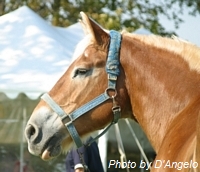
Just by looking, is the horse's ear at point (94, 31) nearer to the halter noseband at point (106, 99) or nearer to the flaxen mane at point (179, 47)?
the halter noseband at point (106, 99)

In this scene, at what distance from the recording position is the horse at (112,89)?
346 cm

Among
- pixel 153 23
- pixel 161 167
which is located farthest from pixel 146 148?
pixel 161 167

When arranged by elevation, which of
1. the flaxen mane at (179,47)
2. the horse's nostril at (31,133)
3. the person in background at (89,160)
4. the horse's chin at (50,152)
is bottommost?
the person in background at (89,160)

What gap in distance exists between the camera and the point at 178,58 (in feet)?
11.4

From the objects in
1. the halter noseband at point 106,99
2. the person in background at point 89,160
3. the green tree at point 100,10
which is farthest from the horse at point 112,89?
the green tree at point 100,10

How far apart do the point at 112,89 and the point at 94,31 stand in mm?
387

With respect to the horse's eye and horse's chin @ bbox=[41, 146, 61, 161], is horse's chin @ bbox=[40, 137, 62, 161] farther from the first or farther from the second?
the horse's eye

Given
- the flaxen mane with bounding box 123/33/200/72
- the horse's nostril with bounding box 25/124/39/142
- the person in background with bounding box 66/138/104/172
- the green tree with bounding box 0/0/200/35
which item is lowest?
the green tree with bounding box 0/0/200/35

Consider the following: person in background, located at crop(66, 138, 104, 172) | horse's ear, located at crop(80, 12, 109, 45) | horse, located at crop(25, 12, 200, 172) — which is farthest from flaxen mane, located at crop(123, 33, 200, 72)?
person in background, located at crop(66, 138, 104, 172)

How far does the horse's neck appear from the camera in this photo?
3.40 m

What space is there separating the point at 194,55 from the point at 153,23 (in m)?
13.2

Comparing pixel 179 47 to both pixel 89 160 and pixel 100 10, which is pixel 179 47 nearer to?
pixel 89 160

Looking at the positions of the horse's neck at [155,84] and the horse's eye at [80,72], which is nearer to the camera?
the horse's neck at [155,84]

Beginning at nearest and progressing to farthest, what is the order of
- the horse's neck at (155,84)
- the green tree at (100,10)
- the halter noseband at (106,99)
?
1. the horse's neck at (155,84)
2. the halter noseband at (106,99)
3. the green tree at (100,10)
